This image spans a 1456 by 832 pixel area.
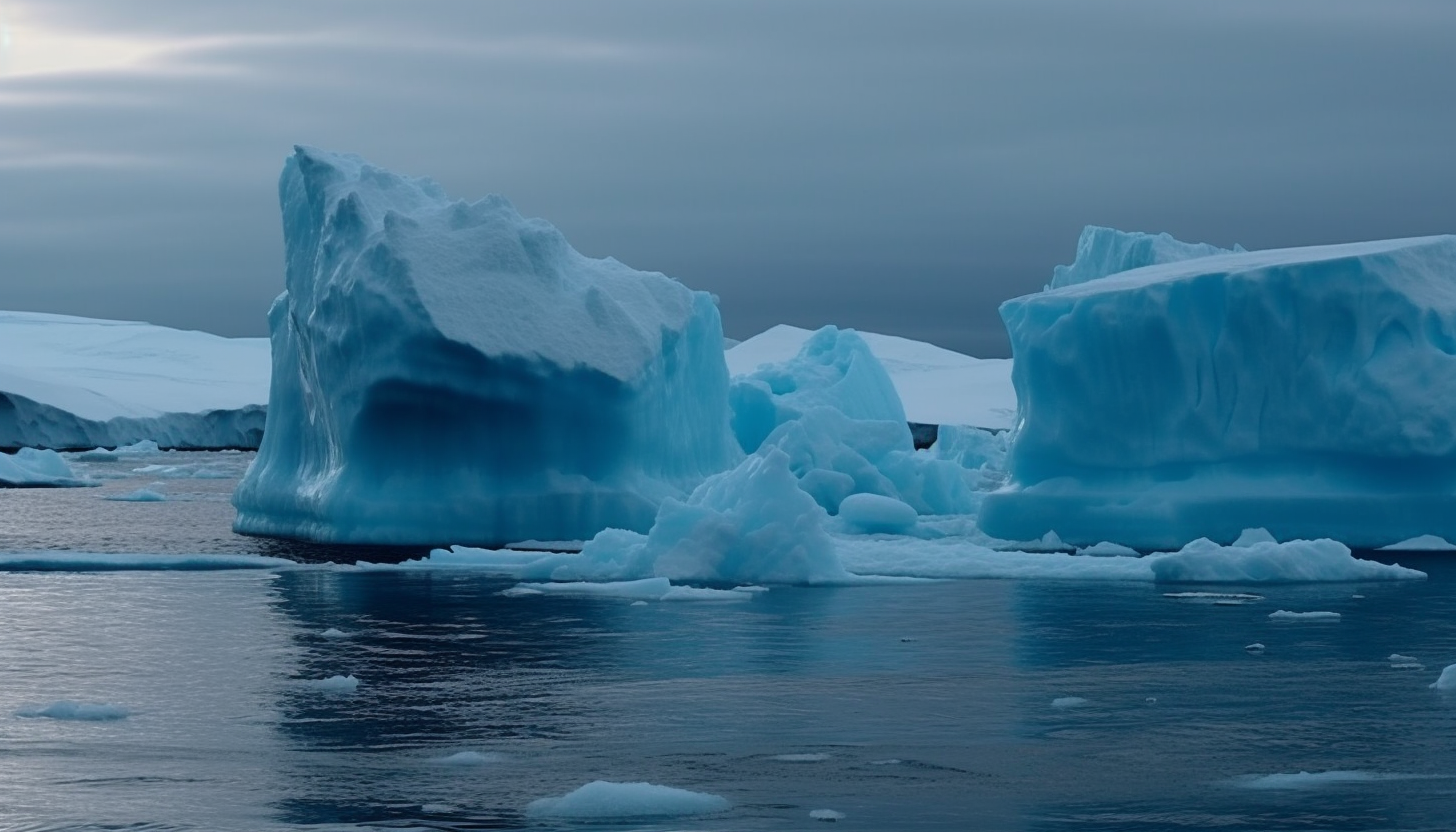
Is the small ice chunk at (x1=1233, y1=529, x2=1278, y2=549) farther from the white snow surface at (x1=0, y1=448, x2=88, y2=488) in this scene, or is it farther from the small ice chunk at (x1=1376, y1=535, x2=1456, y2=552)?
the white snow surface at (x1=0, y1=448, x2=88, y2=488)

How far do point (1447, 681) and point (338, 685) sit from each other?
5521mm

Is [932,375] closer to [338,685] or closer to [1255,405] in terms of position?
[1255,405]

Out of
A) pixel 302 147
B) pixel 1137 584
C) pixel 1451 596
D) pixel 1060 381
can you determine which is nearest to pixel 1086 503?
pixel 1060 381

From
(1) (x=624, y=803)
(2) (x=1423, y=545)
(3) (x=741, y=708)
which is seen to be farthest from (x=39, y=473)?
(1) (x=624, y=803)

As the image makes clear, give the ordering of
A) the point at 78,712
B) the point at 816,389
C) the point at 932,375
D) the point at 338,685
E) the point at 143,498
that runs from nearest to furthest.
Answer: the point at 78,712 → the point at 338,685 → the point at 816,389 → the point at 143,498 → the point at 932,375

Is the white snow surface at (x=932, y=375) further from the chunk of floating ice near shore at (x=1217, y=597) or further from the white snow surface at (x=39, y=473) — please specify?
the chunk of floating ice near shore at (x=1217, y=597)

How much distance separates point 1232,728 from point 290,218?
55.2 ft

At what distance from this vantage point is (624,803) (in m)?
6.47

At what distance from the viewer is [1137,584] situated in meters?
15.6

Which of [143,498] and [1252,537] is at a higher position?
[143,498]

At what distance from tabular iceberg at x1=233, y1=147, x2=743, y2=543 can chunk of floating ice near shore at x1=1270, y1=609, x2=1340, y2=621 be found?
29.6 ft

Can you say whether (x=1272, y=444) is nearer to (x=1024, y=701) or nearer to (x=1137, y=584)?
(x=1137, y=584)

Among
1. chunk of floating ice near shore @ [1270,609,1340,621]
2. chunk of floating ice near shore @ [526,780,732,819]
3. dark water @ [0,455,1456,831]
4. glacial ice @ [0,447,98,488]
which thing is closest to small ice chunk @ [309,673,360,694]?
dark water @ [0,455,1456,831]

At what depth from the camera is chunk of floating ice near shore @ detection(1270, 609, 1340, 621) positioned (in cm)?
1271
